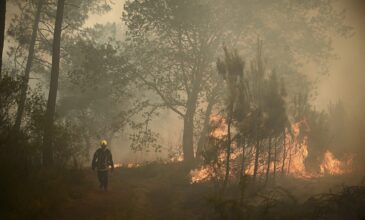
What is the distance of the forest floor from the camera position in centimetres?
1275

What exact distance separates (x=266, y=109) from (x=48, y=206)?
9.95m

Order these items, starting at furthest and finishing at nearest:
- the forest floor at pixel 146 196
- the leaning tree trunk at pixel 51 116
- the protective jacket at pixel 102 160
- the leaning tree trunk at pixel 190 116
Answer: the leaning tree trunk at pixel 190 116, the leaning tree trunk at pixel 51 116, the protective jacket at pixel 102 160, the forest floor at pixel 146 196

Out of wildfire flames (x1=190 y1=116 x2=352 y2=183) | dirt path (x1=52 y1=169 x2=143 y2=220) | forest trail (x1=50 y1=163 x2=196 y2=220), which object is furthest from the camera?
wildfire flames (x1=190 y1=116 x2=352 y2=183)

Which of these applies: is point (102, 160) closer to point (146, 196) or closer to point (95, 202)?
point (95, 202)

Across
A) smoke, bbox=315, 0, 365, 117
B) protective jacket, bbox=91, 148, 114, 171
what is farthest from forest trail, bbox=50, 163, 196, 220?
smoke, bbox=315, 0, 365, 117

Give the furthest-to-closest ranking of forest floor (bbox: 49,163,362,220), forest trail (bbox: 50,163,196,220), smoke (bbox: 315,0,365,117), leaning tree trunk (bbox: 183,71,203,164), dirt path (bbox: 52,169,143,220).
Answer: smoke (bbox: 315,0,365,117) → leaning tree trunk (bbox: 183,71,203,164) → forest floor (bbox: 49,163,362,220) → forest trail (bbox: 50,163,196,220) → dirt path (bbox: 52,169,143,220)

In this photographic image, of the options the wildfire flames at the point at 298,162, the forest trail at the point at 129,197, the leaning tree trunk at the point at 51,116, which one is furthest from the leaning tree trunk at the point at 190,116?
the leaning tree trunk at the point at 51,116

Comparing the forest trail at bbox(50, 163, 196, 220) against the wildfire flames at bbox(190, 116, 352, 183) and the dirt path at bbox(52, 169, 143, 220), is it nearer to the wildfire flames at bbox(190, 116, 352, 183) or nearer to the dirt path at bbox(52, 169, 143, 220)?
the dirt path at bbox(52, 169, 143, 220)

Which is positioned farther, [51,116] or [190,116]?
[190,116]

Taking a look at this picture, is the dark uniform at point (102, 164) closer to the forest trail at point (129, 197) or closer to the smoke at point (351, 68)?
the forest trail at point (129, 197)

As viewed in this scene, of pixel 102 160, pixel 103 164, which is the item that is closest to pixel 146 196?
Result: pixel 103 164

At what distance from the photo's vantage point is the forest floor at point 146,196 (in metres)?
12.8

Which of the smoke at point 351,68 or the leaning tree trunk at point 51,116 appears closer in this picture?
the leaning tree trunk at point 51,116

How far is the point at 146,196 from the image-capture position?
16.3 meters
